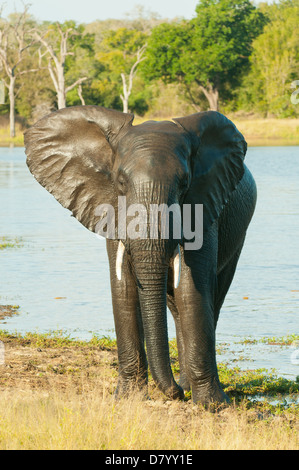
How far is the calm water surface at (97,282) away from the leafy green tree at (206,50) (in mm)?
45158

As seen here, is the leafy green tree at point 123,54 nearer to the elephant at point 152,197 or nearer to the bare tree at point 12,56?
the bare tree at point 12,56

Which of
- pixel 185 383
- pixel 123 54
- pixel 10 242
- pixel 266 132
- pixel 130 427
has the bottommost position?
pixel 266 132

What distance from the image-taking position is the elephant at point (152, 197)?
17.0 ft

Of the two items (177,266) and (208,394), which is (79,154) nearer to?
(177,266)

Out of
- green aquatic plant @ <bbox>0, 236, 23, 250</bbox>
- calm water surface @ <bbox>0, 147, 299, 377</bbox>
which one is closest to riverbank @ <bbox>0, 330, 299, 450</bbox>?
calm water surface @ <bbox>0, 147, 299, 377</bbox>

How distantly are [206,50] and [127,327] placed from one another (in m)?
60.7

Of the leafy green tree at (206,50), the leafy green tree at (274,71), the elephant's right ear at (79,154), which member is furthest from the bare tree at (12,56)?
the elephant's right ear at (79,154)

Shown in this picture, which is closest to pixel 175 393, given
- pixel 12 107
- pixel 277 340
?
pixel 277 340

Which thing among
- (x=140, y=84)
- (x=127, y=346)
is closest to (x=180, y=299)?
(x=127, y=346)

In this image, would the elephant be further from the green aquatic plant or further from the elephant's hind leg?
the green aquatic plant

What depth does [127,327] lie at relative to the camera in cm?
589

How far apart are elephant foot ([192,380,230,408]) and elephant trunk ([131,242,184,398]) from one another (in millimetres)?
397

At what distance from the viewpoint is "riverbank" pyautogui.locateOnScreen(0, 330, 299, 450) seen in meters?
4.78

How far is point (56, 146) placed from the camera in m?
6.10
